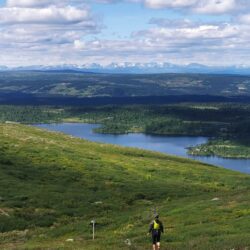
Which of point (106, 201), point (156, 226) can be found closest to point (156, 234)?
point (156, 226)

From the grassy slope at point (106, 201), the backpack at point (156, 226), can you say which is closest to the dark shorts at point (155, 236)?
the backpack at point (156, 226)

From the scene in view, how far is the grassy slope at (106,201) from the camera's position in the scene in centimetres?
3694

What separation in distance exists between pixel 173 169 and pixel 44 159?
25.3 metres

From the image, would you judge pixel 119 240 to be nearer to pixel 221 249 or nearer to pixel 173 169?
pixel 221 249

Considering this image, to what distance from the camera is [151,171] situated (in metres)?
90.7

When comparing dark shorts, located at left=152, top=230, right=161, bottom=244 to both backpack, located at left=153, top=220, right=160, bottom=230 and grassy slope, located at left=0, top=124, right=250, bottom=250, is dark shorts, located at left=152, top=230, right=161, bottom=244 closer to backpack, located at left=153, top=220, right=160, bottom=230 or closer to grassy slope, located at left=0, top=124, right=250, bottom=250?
backpack, located at left=153, top=220, right=160, bottom=230

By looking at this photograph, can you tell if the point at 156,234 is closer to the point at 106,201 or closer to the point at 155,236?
the point at 155,236

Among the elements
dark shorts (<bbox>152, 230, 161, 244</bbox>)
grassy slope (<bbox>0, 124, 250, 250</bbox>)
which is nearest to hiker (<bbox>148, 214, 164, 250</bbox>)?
dark shorts (<bbox>152, 230, 161, 244</bbox>)

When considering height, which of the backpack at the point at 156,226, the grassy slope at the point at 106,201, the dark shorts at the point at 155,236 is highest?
the backpack at the point at 156,226

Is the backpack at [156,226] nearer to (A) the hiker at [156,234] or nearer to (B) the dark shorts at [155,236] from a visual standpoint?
(A) the hiker at [156,234]

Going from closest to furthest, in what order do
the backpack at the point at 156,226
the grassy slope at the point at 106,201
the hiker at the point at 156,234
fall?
the hiker at the point at 156,234 < the backpack at the point at 156,226 < the grassy slope at the point at 106,201

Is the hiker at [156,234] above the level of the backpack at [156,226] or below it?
below

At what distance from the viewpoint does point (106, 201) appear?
6044 cm

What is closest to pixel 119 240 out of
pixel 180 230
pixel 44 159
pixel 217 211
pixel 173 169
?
pixel 180 230
